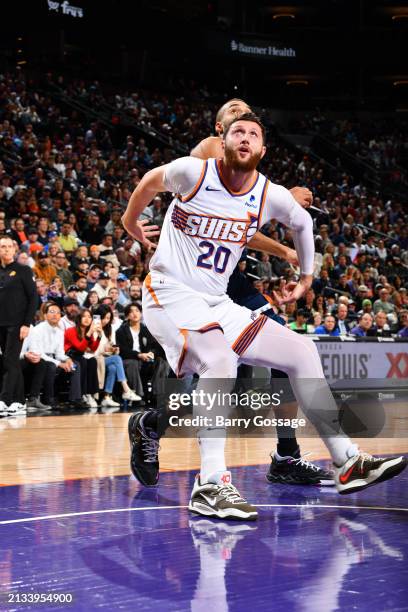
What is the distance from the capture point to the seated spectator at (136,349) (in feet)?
37.8

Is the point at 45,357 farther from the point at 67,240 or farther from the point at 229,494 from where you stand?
the point at 229,494

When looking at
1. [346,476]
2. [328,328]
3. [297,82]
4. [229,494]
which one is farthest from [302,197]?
[297,82]

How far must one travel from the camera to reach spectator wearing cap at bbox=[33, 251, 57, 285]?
12.0 meters

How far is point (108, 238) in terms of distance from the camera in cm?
1393

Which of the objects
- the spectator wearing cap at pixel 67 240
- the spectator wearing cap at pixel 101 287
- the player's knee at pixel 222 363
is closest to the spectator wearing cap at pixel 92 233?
the spectator wearing cap at pixel 67 240

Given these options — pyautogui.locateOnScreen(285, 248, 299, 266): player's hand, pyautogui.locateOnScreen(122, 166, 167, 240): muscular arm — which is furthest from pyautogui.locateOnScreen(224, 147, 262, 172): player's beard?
pyautogui.locateOnScreen(285, 248, 299, 266): player's hand

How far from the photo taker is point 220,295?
14.5 feet

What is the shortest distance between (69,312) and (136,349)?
99cm

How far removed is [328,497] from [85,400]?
22.7 feet

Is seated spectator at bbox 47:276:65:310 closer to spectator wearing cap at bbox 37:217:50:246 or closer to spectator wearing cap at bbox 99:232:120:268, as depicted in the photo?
spectator wearing cap at bbox 37:217:50:246

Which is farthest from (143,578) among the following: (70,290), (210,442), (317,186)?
(317,186)

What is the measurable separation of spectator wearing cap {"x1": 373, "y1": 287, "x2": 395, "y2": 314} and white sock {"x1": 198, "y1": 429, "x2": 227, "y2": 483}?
12.0 metres

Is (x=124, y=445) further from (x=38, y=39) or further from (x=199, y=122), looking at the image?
(x=38, y=39)

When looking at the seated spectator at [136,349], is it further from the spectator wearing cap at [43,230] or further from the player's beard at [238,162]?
the player's beard at [238,162]
